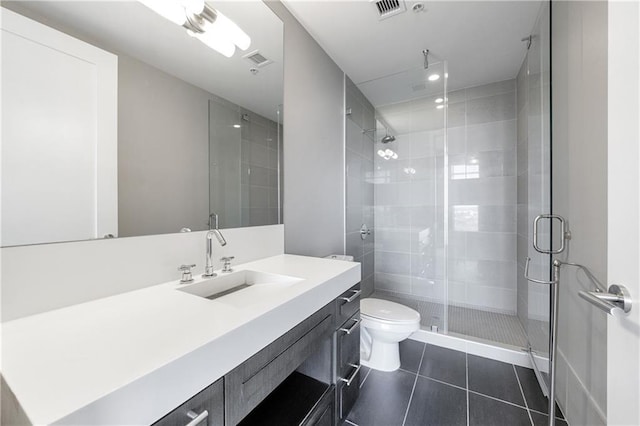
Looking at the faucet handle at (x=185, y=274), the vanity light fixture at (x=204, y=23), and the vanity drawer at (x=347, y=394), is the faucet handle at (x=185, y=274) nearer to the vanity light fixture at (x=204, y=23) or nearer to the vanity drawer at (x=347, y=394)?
the vanity drawer at (x=347, y=394)

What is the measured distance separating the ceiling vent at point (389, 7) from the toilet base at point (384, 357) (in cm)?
232

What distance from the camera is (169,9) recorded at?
3.27 feet

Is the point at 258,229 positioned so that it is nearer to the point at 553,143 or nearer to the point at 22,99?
the point at 22,99

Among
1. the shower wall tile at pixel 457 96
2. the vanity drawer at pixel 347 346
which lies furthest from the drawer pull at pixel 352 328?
the shower wall tile at pixel 457 96

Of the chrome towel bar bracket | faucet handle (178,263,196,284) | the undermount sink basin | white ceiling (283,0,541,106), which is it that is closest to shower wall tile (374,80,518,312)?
white ceiling (283,0,541,106)

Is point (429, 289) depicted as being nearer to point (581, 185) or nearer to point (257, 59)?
point (581, 185)

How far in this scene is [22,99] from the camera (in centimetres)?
69

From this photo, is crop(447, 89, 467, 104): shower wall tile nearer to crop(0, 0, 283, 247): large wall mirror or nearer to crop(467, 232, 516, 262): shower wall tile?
crop(467, 232, 516, 262): shower wall tile

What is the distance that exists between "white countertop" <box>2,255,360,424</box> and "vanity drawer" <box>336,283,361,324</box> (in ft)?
1.03

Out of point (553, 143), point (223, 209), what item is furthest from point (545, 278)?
point (223, 209)

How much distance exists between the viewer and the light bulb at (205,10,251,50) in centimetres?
116

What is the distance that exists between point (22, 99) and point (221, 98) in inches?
28.4

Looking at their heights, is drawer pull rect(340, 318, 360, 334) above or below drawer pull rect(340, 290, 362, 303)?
below

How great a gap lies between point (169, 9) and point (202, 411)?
1.38m
